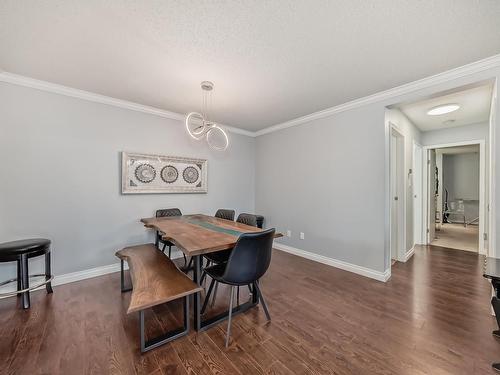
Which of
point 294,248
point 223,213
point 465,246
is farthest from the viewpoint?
point 465,246

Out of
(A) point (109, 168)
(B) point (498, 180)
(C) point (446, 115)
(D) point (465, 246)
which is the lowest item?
(D) point (465, 246)

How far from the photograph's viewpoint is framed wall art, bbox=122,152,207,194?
3.10 m

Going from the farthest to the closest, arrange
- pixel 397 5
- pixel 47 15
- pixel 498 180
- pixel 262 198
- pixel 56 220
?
pixel 262 198, pixel 56 220, pixel 498 180, pixel 47 15, pixel 397 5

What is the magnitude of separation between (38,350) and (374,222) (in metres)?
3.59

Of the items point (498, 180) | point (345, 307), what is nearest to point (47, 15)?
point (345, 307)

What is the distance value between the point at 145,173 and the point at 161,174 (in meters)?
0.24

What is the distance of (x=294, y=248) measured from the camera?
3.90 metres

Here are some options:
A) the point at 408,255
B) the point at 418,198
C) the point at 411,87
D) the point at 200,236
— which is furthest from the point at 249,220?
the point at 418,198

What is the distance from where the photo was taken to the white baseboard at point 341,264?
279cm

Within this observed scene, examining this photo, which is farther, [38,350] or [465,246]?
[465,246]

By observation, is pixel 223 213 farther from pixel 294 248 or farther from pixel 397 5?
pixel 397 5

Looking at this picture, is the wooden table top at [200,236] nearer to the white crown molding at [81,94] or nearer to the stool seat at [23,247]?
the stool seat at [23,247]

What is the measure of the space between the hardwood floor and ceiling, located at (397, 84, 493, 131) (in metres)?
2.37

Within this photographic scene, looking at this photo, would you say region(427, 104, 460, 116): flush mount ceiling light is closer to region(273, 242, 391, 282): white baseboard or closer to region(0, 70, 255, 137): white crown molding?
region(273, 242, 391, 282): white baseboard
